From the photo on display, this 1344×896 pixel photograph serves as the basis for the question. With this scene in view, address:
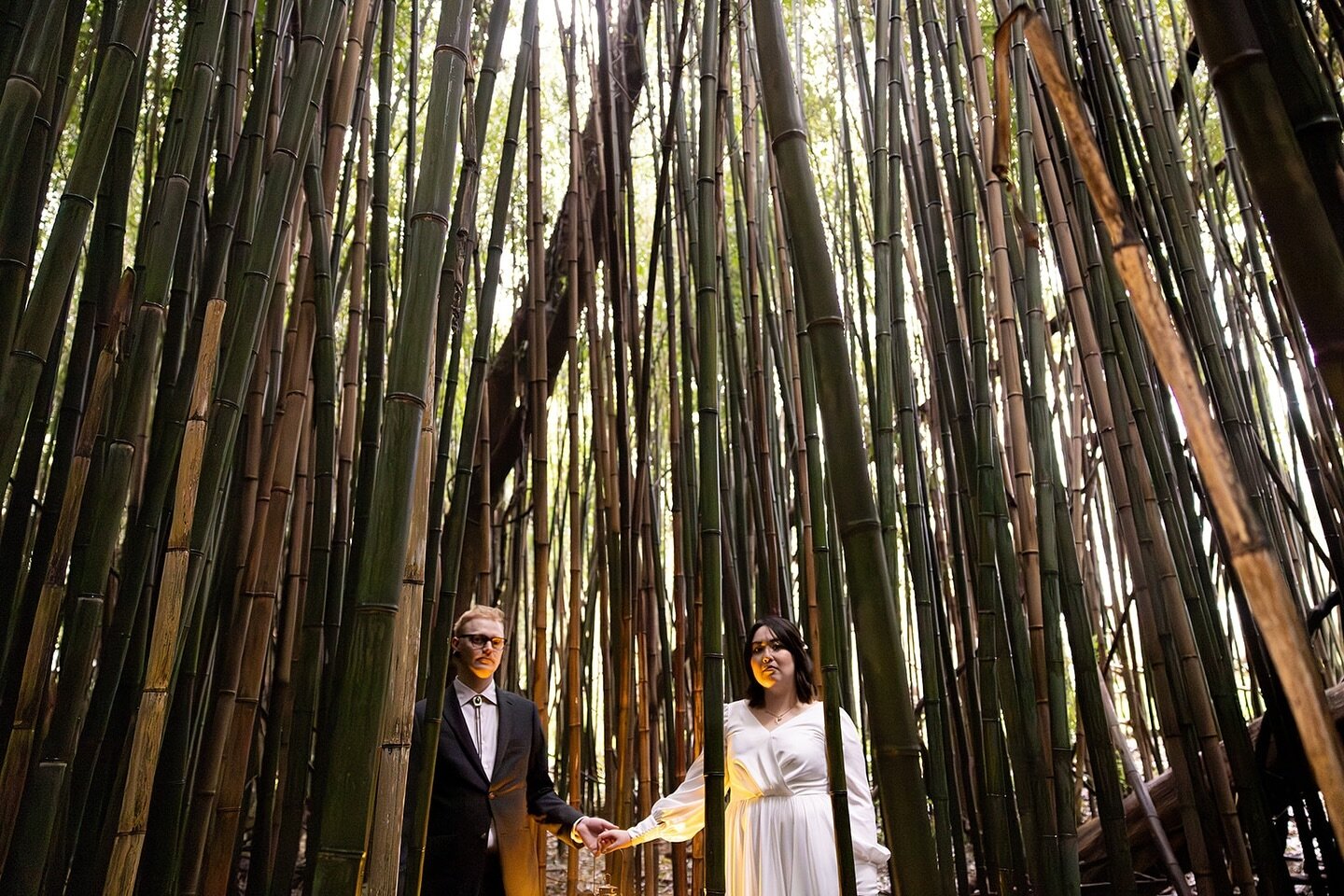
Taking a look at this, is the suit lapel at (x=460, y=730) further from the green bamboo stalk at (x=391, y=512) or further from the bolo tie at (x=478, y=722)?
the green bamboo stalk at (x=391, y=512)

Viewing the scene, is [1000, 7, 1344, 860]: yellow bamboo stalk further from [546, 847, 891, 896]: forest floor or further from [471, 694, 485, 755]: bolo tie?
[546, 847, 891, 896]: forest floor

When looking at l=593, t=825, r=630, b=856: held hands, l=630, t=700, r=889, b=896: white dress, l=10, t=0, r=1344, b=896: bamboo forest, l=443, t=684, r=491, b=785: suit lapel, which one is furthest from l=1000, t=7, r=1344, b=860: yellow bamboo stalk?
l=443, t=684, r=491, b=785: suit lapel

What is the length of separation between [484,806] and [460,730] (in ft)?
0.50

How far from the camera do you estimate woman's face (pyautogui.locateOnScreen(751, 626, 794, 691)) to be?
1.84 meters

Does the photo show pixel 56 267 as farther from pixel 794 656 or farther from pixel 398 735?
pixel 794 656

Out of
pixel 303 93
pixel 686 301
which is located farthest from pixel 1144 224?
pixel 303 93

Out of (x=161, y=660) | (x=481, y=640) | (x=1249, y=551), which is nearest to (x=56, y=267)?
(x=161, y=660)

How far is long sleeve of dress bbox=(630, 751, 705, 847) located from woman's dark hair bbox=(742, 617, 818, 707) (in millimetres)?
205

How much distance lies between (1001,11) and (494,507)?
2.47 metres

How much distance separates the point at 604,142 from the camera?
213 cm

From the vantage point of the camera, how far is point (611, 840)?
1734mm

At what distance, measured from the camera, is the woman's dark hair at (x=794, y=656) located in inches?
73.2

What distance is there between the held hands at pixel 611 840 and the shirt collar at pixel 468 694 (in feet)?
1.18

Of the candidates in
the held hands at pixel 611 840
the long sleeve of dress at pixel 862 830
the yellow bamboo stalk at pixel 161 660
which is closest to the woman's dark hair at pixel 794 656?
the long sleeve of dress at pixel 862 830
